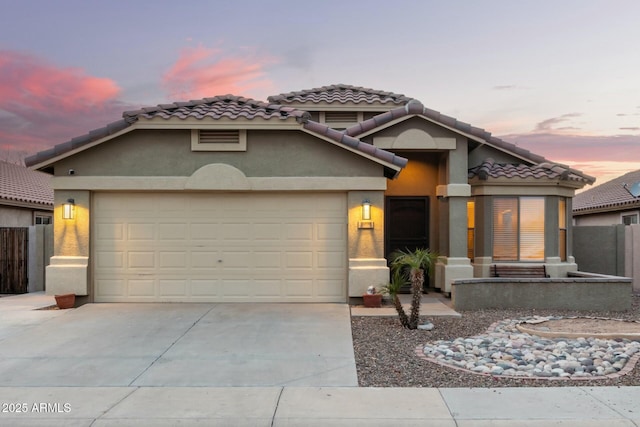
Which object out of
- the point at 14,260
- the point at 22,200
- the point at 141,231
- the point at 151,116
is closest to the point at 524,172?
the point at 151,116

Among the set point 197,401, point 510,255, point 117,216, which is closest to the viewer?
point 197,401

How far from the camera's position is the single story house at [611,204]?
18.5 meters

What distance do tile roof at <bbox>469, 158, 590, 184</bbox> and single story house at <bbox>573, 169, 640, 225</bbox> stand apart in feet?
13.5

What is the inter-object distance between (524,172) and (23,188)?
19038mm

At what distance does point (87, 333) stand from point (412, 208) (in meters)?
8.77

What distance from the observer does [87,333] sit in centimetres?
815

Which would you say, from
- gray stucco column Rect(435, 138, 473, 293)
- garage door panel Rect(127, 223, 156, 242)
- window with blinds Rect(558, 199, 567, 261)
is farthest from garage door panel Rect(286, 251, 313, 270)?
window with blinds Rect(558, 199, 567, 261)

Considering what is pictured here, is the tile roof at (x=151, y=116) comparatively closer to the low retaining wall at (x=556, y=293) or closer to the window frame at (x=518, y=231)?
the low retaining wall at (x=556, y=293)

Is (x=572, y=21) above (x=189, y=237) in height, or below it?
above

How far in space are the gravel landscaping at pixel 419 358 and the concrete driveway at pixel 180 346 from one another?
11.6 inches

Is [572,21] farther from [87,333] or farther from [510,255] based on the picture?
[87,333]

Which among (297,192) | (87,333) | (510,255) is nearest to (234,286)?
(297,192)

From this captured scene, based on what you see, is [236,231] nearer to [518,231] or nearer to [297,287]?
[297,287]

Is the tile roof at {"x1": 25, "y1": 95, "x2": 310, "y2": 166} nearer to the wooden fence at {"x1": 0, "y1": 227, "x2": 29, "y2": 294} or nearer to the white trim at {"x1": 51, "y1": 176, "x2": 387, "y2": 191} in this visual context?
the white trim at {"x1": 51, "y1": 176, "x2": 387, "y2": 191}
